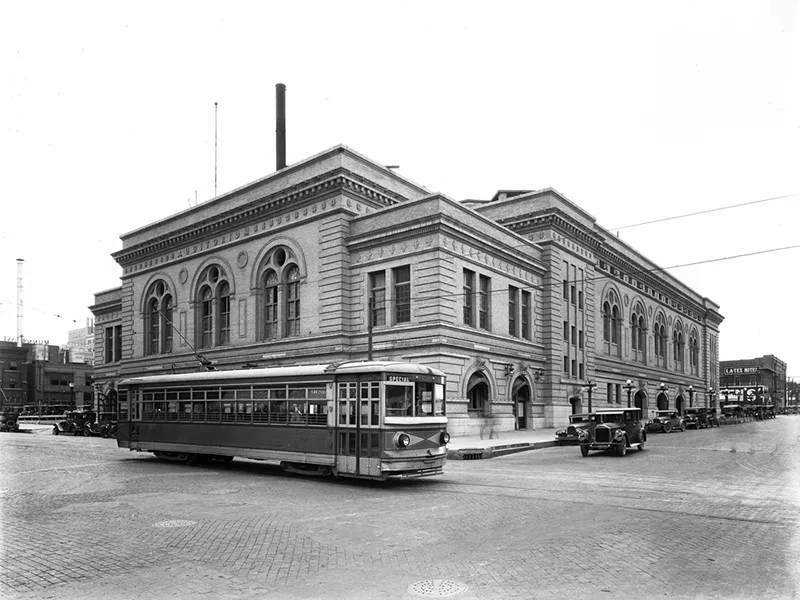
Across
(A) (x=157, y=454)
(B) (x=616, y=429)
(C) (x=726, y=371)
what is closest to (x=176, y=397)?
(A) (x=157, y=454)

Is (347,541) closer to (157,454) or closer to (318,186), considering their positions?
(157,454)

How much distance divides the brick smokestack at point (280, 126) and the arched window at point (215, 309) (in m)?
Result: 8.39

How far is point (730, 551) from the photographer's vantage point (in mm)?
8914

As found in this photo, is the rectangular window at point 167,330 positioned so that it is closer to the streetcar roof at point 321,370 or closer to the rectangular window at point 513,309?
the rectangular window at point 513,309

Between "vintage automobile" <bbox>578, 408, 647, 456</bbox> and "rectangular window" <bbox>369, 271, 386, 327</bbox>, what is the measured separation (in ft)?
47.5

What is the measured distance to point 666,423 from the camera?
41.2 metres

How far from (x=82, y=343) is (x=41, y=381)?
77119 mm

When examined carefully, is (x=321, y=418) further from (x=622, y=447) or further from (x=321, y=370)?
(x=622, y=447)

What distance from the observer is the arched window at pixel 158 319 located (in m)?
51.9

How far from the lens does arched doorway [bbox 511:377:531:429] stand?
136ft

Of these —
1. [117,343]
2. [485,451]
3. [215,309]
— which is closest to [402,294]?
[485,451]

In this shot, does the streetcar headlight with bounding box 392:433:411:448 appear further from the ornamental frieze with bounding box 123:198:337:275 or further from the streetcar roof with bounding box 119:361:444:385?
the ornamental frieze with bounding box 123:198:337:275

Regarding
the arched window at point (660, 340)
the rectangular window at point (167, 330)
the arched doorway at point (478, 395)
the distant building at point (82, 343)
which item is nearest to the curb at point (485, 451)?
the arched doorway at point (478, 395)

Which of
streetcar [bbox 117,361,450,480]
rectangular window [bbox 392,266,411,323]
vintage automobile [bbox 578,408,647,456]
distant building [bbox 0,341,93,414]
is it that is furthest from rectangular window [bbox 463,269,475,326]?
distant building [bbox 0,341,93,414]
